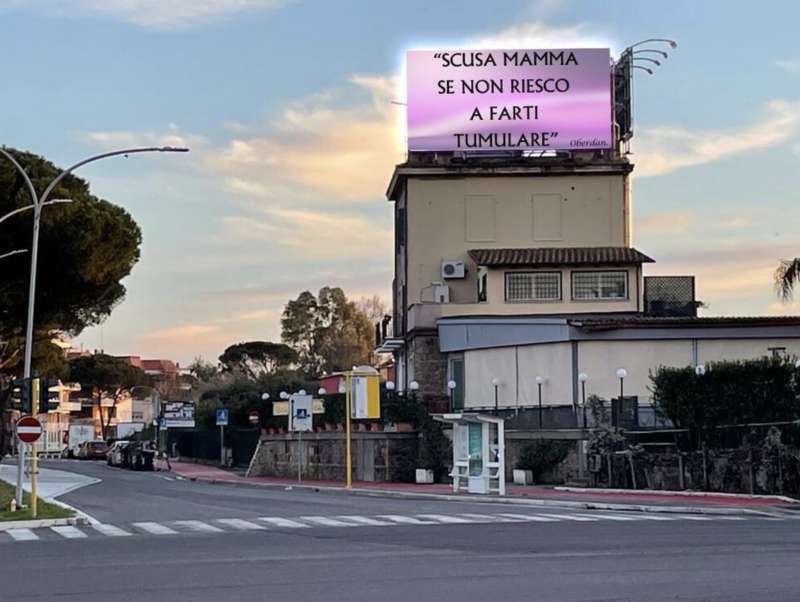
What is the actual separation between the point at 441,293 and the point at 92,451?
5145 centimetres

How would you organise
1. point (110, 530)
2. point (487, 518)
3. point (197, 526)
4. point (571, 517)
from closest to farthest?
point (110, 530)
point (197, 526)
point (487, 518)
point (571, 517)

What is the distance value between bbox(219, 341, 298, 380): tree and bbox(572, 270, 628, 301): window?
5489 centimetres

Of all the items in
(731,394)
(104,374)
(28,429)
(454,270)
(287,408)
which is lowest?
(28,429)

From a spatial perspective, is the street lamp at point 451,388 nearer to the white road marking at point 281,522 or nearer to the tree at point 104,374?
the white road marking at point 281,522

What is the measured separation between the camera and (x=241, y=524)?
987 inches

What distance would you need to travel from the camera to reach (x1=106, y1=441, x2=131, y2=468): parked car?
242ft

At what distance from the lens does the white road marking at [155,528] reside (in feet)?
77.2

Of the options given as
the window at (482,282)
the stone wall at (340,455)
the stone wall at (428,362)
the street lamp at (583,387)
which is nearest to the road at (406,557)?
the street lamp at (583,387)

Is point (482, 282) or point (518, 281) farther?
point (482, 282)

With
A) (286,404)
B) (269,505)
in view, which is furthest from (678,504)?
(286,404)

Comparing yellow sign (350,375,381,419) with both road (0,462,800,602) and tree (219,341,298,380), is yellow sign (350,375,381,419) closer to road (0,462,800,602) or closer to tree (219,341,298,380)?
road (0,462,800,602)

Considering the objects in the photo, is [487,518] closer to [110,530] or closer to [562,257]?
[110,530]

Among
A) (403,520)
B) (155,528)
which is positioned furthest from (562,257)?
(155,528)

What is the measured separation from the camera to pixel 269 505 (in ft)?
105
